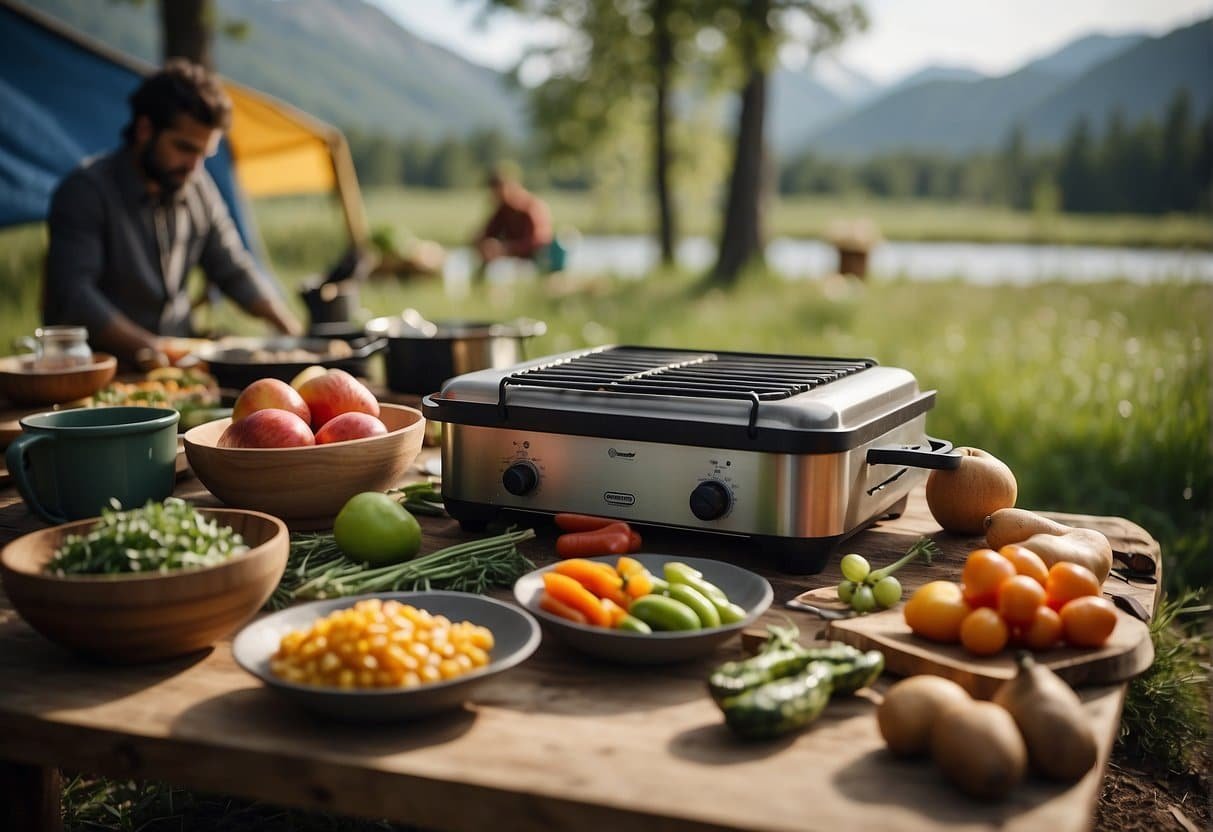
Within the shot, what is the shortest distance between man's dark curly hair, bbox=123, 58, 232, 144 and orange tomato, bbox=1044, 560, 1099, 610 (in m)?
3.96

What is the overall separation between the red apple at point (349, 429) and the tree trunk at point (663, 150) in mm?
15273

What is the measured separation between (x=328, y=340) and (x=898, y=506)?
82.8 inches

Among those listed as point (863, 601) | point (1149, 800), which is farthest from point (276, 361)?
point (1149, 800)

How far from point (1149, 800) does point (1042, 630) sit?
156cm

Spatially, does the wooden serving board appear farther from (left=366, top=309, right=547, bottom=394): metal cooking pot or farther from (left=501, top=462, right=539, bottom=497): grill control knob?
(left=366, top=309, right=547, bottom=394): metal cooking pot

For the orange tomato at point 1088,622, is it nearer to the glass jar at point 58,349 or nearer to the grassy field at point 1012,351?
the grassy field at point 1012,351

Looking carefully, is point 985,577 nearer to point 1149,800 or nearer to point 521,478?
point 521,478

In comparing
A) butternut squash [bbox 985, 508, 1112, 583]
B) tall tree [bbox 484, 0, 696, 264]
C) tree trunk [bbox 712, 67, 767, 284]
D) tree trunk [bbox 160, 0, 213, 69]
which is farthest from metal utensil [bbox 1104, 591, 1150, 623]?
tall tree [bbox 484, 0, 696, 264]

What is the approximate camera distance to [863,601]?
1.87 metres

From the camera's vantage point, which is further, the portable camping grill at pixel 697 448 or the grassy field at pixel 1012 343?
the grassy field at pixel 1012 343

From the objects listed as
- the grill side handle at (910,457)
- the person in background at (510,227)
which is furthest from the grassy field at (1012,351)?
the grill side handle at (910,457)

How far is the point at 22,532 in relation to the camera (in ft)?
7.59

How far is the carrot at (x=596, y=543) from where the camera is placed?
6.87 feet

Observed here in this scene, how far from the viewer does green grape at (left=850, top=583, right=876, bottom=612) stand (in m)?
1.87
